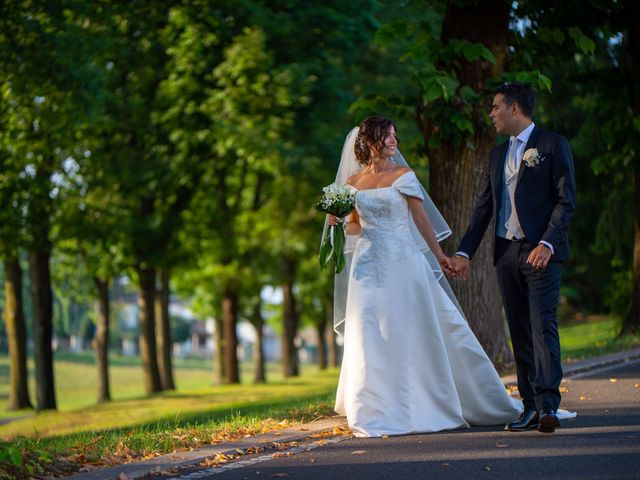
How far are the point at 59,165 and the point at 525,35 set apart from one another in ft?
45.9

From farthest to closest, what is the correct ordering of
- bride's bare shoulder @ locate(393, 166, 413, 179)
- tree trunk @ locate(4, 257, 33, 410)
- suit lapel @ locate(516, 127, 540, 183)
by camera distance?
tree trunk @ locate(4, 257, 33, 410)
bride's bare shoulder @ locate(393, 166, 413, 179)
suit lapel @ locate(516, 127, 540, 183)

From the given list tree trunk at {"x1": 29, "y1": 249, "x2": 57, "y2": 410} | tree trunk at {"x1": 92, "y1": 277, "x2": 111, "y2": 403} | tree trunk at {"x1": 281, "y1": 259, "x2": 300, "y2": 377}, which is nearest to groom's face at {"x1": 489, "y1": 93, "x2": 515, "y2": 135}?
tree trunk at {"x1": 29, "y1": 249, "x2": 57, "y2": 410}

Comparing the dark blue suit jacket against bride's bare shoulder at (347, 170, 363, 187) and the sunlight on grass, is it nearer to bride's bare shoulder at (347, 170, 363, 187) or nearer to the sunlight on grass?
bride's bare shoulder at (347, 170, 363, 187)

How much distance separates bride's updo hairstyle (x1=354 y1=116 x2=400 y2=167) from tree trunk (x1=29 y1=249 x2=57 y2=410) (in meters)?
18.3

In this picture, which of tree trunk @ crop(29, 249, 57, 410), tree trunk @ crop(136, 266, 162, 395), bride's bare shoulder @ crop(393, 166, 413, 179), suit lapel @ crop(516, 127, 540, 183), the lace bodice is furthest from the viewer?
tree trunk @ crop(136, 266, 162, 395)

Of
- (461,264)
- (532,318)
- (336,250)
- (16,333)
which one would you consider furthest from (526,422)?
(16,333)

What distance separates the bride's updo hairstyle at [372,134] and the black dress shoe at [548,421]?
8.19 feet

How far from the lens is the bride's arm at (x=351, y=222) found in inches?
357

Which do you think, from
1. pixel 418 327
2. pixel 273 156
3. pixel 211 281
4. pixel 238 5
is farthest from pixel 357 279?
pixel 211 281

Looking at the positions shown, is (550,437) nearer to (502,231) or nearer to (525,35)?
(502,231)

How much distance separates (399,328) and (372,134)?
1578 mm

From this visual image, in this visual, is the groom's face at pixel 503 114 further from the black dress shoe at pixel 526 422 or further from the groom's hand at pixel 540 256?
the black dress shoe at pixel 526 422

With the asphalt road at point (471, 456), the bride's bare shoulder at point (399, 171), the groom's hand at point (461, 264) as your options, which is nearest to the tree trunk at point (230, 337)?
the bride's bare shoulder at point (399, 171)

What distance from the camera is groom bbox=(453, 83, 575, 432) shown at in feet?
25.1
